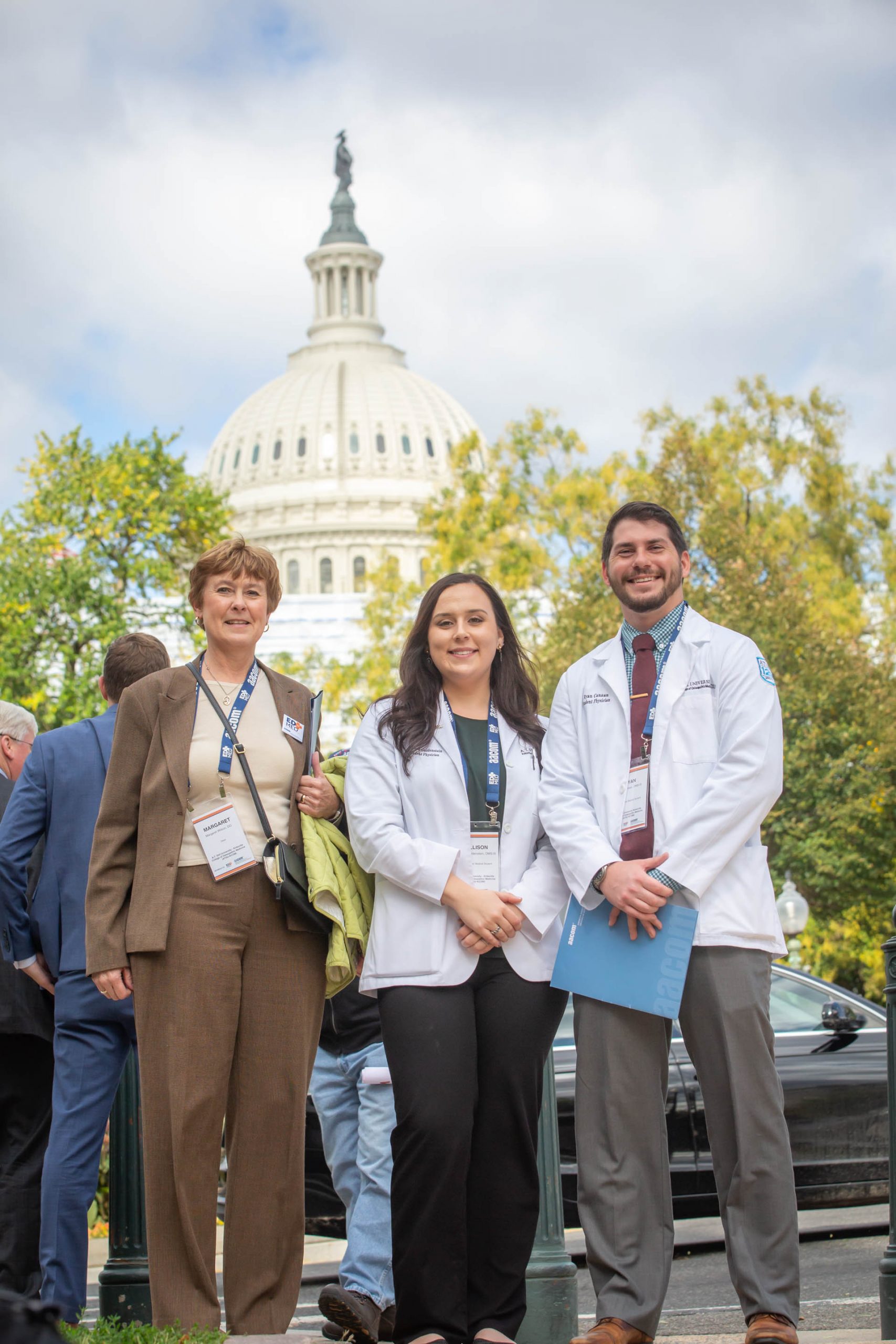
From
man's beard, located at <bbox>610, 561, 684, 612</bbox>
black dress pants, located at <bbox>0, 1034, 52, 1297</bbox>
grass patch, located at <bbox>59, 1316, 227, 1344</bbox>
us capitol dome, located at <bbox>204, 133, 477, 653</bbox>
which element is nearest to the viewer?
grass patch, located at <bbox>59, 1316, 227, 1344</bbox>

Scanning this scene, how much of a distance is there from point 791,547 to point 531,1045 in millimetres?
25953

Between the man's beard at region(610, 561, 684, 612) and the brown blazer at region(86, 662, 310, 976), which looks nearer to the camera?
the brown blazer at region(86, 662, 310, 976)

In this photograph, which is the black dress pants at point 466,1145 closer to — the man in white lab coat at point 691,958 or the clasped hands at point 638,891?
the man in white lab coat at point 691,958

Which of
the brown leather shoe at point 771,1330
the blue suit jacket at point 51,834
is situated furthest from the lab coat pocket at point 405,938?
the blue suit jacket at point 51,834

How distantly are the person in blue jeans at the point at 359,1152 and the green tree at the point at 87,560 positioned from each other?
56.5 feet

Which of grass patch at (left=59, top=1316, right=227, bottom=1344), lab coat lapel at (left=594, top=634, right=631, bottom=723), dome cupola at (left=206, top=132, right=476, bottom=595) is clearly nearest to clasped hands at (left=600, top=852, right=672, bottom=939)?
lab coat lapel at (left=594, top=634, right=631, bottom=723)

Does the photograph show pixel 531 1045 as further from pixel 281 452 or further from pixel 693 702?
pixel 281 452

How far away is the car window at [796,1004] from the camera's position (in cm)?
838

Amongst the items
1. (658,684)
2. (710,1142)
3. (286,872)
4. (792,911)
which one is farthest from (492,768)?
(792,911)

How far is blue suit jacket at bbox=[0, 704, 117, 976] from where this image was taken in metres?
5.45

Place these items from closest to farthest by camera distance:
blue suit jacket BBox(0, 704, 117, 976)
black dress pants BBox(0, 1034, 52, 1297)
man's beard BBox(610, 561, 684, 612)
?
man's beard BBox(610, 561, 684, 612)
blue suit jacket BBox(0, 704, 117, 976)
black dress pants BBox(0, 1034, 52, 1297)

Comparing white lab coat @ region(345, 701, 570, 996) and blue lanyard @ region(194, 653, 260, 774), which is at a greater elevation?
A: blue lanyard @ region(194, 653, 260, 774)

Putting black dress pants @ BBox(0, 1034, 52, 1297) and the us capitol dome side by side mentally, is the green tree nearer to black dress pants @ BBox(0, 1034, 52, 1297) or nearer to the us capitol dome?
black dress pants @ BBox(0, 1034, 52, 1297)

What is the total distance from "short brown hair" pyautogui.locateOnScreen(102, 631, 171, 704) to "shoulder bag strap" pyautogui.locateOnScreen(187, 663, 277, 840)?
842 mm
